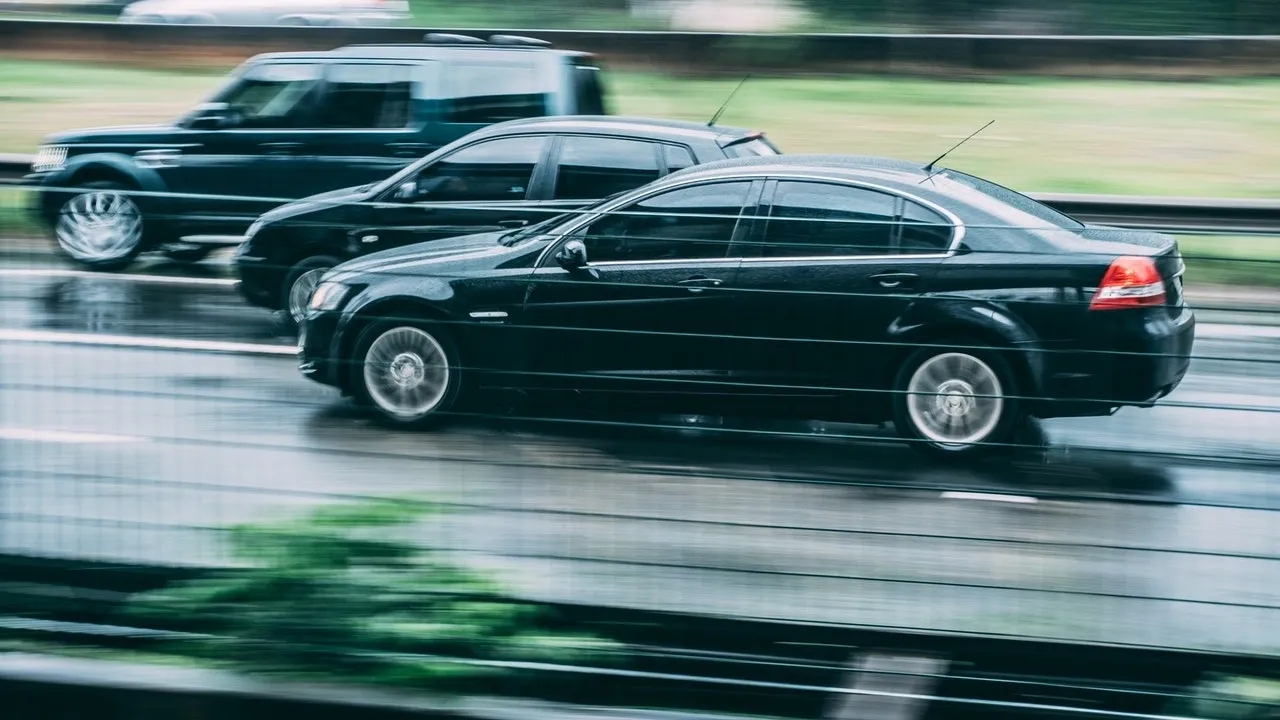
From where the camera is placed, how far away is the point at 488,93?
37.1 ft

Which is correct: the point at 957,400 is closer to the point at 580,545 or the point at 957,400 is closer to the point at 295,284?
the point at 580,545

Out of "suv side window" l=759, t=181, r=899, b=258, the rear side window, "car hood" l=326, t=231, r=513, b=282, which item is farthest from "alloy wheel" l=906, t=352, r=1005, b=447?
the rear side window

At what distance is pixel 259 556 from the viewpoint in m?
3.32

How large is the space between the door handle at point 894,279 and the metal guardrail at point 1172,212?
19.5ft

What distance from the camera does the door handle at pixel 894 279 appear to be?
688 cm

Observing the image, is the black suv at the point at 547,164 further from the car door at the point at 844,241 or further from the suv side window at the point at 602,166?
the car door at the point at 844,241

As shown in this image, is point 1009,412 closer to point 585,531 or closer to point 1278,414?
point 1278,414

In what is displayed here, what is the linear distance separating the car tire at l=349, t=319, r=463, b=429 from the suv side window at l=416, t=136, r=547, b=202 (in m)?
5.76

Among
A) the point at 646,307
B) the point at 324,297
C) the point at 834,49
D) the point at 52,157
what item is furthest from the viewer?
the point at 834,49

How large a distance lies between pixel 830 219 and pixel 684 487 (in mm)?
3881

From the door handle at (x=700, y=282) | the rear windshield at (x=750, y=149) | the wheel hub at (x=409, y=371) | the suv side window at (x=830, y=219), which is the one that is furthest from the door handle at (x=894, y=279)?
the wheel hub at (x=409, y=371)

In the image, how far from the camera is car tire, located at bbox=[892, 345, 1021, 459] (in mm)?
3426

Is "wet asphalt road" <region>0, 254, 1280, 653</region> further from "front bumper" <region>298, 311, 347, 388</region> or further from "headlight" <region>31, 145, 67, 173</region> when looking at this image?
"headlight" <region>31, 145, 67, 173</region>

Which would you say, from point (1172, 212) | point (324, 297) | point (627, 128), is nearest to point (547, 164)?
point (627, 128)
